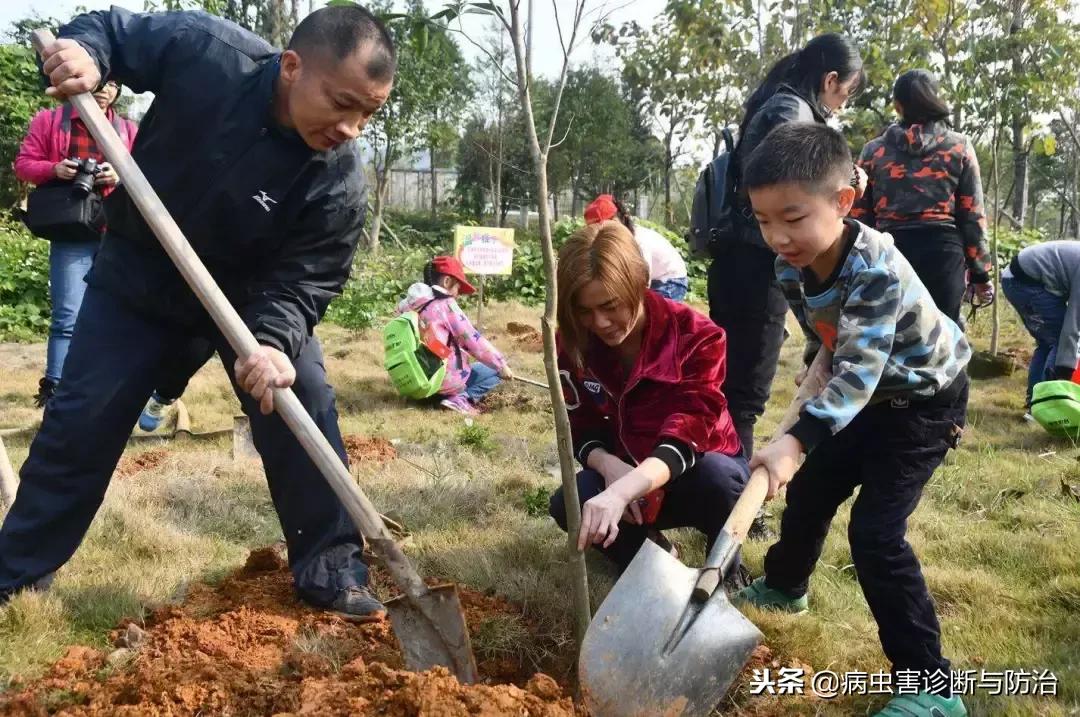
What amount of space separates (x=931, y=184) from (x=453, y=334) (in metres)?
3.30

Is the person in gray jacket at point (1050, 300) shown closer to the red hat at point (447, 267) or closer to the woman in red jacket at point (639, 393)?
the woman in red jacket at point (639, 393)

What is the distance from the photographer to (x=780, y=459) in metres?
1.93

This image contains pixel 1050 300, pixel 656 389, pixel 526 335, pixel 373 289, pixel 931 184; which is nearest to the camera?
pixel 656 389

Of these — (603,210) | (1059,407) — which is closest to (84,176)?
(603,210)

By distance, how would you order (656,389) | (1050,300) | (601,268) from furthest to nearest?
(1050,300) < (656,389) < (601,268)

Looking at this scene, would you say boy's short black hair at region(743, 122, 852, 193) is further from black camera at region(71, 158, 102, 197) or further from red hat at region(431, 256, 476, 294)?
red hat at region(431, 256, 476, 294)

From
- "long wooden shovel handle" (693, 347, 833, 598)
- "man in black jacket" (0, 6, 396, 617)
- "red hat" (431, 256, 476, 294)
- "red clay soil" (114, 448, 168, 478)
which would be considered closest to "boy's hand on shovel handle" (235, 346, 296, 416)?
"man in black jacket" (0, 6, 396, 617)

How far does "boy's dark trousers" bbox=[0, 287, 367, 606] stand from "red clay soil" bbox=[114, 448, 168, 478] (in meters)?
1.68

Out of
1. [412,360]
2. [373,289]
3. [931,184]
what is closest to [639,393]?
[931,184]

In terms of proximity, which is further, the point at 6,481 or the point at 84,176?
the point at 84,176

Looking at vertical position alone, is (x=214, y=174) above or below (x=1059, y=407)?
above

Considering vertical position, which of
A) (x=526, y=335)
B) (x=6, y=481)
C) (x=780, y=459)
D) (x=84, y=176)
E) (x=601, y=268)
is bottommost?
(x=526, y=335)

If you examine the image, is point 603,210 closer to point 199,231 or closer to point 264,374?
point 199,231

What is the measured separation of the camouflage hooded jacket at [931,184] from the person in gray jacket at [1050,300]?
0.80 meters
